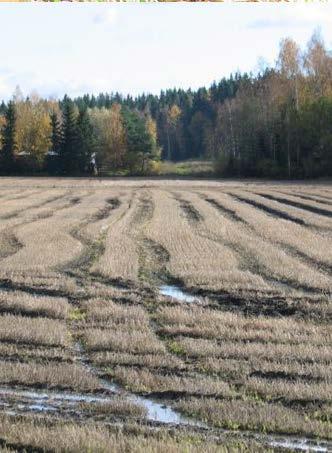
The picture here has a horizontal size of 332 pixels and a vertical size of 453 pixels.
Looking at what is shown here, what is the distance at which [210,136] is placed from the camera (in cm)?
9931

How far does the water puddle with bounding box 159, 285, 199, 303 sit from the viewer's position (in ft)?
47.1

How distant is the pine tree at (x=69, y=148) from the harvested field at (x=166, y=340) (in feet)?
180

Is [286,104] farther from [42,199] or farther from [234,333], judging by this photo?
[234,333]

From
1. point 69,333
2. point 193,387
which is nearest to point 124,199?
point 69,333

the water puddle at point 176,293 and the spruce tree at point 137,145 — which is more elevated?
the spruce tree at point 137,145

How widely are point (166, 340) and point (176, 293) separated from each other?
3.78m

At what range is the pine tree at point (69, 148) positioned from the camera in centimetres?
7906

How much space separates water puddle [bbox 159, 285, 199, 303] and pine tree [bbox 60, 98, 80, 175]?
64.9 m

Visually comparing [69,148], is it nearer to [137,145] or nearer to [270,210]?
[137,145]

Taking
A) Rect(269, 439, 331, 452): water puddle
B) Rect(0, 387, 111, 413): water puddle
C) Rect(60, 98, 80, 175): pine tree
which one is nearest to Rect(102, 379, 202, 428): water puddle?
Rect(0, 387, 111, 413): water puddle

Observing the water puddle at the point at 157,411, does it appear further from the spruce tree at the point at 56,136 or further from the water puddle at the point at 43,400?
the spruce tree at the point at 56,136

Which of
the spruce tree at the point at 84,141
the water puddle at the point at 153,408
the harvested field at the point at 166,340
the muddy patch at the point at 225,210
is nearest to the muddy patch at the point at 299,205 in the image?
the muddy patch at the point at 225,210

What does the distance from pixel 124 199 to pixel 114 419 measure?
35865mm

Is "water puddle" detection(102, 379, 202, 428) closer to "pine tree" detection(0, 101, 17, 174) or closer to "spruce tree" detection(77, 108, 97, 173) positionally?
"spruce tree" detection(77, 108, 97, 173)
